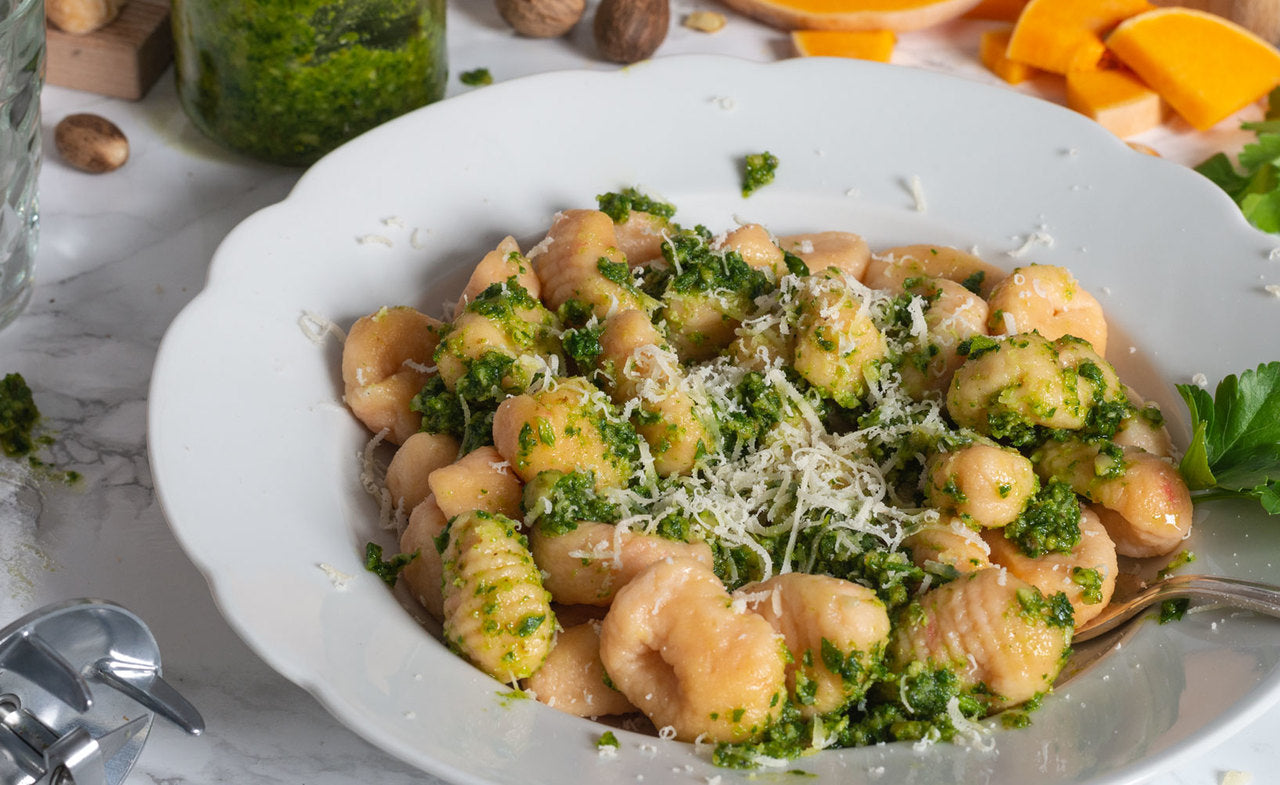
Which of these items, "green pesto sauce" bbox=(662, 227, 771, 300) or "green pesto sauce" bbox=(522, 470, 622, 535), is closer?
"green pesto sauce" bbox=(522, 470, 622, 535)

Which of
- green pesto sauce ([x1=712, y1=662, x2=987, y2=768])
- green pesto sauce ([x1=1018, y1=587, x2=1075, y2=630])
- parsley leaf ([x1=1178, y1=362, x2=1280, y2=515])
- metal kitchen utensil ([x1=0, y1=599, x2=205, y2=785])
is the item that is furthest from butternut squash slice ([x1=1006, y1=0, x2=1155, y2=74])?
metal kitchen utensil ([x1=0, y1=599, x2=205, y2=785])

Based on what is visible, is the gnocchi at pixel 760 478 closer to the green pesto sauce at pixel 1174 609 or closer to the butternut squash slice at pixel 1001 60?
the green pesto sauce at pixel 1174 609

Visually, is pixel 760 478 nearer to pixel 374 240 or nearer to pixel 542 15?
pixel 374 240

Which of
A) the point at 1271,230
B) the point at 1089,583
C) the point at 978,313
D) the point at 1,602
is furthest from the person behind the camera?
the point at 1271,230

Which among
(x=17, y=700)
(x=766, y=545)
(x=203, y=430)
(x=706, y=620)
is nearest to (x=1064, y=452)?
(x=766, y=545)

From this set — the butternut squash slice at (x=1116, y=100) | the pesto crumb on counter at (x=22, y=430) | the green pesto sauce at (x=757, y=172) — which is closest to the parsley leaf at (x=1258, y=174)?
the butternut squash slice at (x=1116, y=100)

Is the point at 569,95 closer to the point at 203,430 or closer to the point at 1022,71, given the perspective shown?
the point at 203,430

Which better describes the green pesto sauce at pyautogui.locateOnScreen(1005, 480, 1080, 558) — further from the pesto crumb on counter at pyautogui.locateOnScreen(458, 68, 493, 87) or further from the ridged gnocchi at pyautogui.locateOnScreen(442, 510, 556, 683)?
the pesto crumb on counter at pyautogui.locateOnScreen(458, 68, 493, 87)
